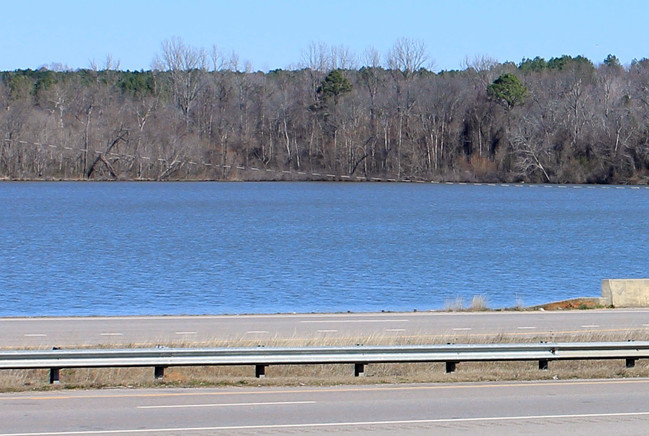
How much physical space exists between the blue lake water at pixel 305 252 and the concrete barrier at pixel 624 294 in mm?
5002

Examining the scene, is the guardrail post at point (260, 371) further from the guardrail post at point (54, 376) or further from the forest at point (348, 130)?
the forest at point (348, 130)

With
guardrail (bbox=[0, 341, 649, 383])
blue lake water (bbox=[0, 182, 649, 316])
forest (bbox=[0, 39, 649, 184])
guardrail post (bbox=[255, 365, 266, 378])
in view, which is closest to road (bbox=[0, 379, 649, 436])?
guardrail (bbox=[0, 341, 649, 383])

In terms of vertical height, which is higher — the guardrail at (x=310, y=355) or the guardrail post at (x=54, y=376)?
the guardrail at (x=310, y=355)

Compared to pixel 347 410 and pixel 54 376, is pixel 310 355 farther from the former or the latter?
pixel 54 376

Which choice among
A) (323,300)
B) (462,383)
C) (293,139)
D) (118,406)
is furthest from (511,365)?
(293,139)

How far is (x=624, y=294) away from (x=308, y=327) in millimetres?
9777

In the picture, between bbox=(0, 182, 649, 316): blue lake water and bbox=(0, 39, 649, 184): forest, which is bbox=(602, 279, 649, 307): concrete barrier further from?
bbox=(0, 39, 649, 184): forest

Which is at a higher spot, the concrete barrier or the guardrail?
the concrete barrier

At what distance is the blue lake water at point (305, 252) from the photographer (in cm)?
3578

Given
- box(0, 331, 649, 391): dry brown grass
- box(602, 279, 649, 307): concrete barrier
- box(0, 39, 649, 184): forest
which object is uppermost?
box(0, 39, 649, 184): forest

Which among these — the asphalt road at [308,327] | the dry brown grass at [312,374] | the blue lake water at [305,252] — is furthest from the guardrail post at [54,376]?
the blue lake water at [305,252]

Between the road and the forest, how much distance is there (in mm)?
121172

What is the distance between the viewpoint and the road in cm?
1175

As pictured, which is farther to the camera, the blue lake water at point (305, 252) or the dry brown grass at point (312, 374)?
the blue lake water at point (305, 252)
